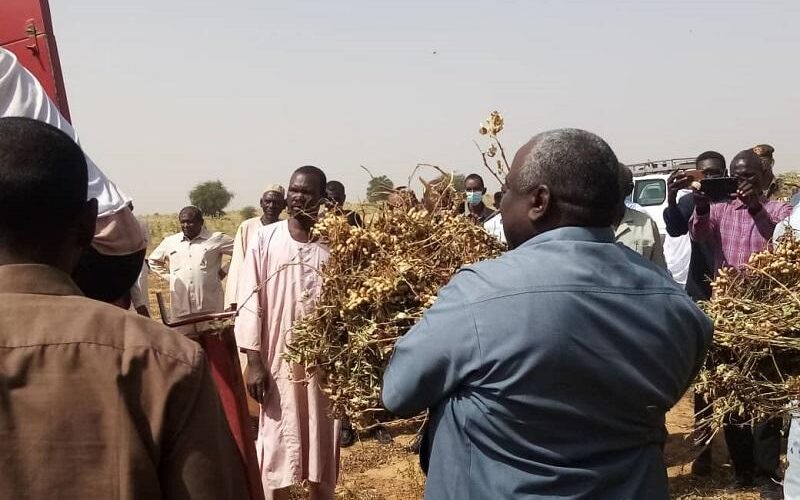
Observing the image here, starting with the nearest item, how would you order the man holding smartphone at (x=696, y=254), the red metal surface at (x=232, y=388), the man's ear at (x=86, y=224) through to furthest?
the man's ear at (x=86, y=224) < the red metal surface at (x=232, y=388) < the man holding smartphone at (x=696, y=254)

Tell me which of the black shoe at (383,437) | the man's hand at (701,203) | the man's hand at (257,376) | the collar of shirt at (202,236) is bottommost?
the black shoe at (383,437)

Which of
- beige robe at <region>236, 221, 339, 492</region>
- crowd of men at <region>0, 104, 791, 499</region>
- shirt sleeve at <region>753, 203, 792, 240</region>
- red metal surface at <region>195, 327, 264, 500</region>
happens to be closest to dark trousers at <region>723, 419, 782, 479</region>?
shirt sleeve at <region>753, 203, 792, 240</region>

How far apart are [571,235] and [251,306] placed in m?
2.70

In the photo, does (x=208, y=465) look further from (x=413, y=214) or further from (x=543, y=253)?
(x=413, y=214)

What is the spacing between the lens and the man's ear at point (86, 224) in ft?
4.51

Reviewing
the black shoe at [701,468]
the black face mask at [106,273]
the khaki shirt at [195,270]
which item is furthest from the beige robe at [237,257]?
the black shoe at [701,468]

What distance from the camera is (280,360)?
418cm

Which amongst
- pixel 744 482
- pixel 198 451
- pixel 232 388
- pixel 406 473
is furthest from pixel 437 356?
pixel 744 482

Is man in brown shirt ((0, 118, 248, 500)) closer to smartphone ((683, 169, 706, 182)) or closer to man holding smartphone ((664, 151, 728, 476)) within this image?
smartphone ((683, 169, 706, 182))

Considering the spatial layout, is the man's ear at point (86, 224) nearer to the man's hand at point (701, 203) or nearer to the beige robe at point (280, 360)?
the beige robe at point (280, 360)

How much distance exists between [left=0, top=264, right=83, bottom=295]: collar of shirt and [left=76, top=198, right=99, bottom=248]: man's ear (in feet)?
0.34

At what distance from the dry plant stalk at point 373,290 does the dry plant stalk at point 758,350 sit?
36.8 inches

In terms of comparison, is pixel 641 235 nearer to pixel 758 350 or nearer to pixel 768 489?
pixel 768 489

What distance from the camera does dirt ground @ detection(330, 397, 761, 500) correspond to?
17.0 ft
